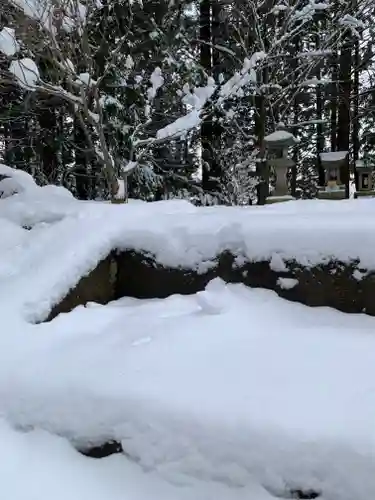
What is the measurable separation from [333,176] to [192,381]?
7340mm

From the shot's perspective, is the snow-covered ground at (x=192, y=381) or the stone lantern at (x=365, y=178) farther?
the stone lantern at (x=365, y=178)

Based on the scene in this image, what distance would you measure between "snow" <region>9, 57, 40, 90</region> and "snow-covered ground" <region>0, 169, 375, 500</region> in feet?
9.64

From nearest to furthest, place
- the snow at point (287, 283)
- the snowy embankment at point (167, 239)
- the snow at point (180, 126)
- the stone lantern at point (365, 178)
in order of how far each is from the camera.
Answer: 1. the snowy embankment at point (167, 239)
2. the snow at point (287, 283)
3. the snow at point (180, 126)
4. the stone lantern at point (365, 178)

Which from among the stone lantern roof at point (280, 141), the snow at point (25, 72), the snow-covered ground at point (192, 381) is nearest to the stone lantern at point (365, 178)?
the stone lantern roof at point (280, 141)

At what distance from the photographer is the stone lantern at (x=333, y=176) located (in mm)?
8031

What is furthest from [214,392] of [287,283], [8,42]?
[8,42]

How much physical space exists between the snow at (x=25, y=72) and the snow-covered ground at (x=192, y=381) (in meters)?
2.94

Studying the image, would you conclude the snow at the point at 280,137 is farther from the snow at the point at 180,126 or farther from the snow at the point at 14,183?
the snow at the point at 14,183

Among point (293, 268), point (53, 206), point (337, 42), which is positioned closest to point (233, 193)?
point (337, 42)

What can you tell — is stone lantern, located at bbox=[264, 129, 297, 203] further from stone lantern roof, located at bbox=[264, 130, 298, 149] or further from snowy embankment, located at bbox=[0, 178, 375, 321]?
snowy embankment, located at bbox=[0, 178, 375, 321]

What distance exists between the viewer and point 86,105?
5125 millimetres

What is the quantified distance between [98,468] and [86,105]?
434 centimetres

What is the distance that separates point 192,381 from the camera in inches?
65.1

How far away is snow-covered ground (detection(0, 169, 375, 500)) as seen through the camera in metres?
1.33
